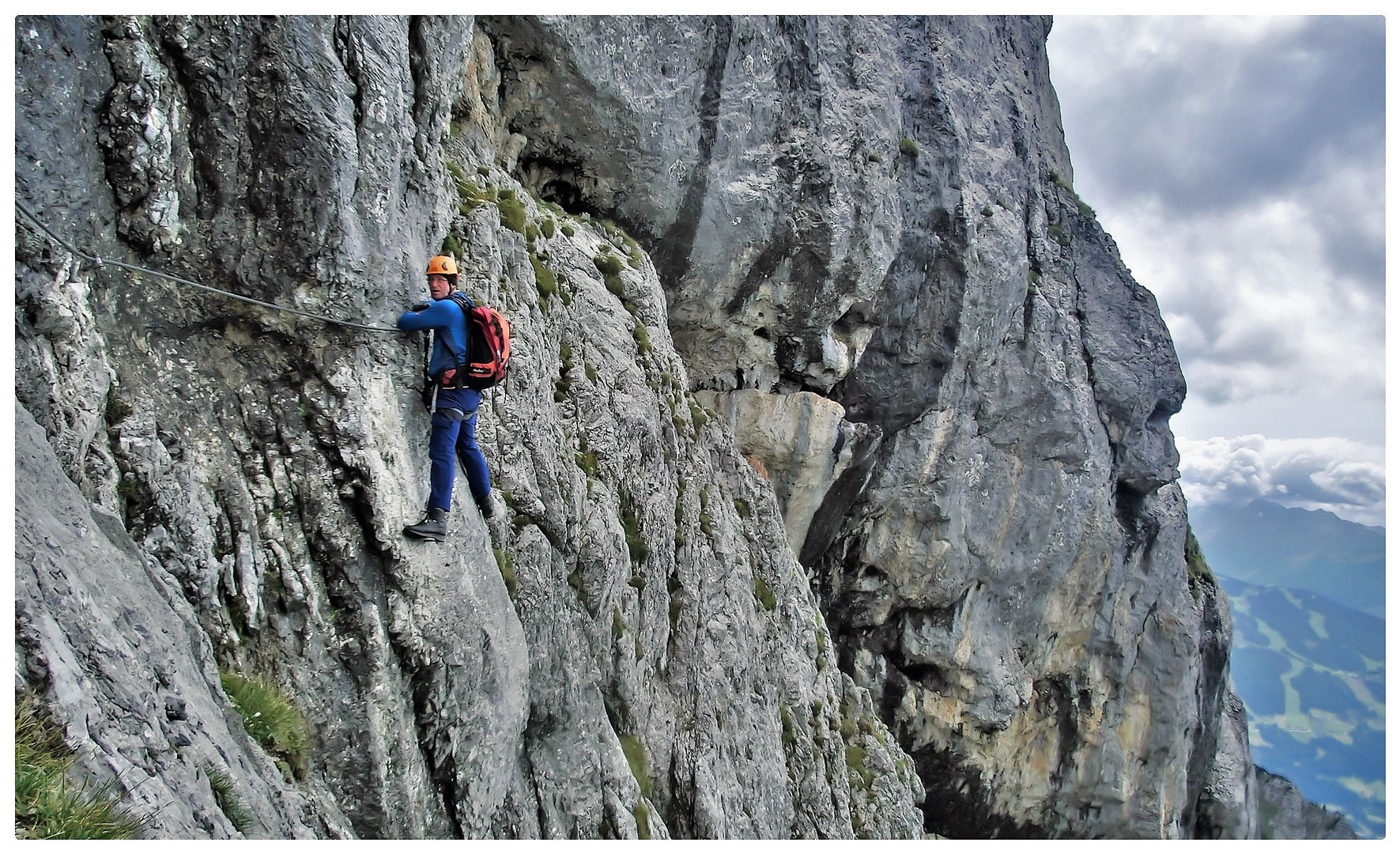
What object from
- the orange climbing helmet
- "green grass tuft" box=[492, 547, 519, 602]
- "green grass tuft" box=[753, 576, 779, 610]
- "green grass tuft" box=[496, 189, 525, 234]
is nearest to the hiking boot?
"green grass tuft" box=[492, 547, 519, 602]

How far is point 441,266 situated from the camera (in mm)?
8648

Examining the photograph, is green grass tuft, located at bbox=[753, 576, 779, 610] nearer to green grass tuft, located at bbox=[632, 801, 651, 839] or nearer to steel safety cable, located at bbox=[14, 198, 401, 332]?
green grass tuft, located at bbox=[632, 801, 651, 839]

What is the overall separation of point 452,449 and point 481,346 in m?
1.21

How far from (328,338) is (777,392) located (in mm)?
16206

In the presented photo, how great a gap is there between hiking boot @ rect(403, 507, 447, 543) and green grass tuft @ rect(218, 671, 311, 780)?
6.15ft

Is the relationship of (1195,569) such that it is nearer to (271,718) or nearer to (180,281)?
(271,718)

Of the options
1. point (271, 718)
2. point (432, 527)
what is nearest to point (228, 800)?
point (271, 718)

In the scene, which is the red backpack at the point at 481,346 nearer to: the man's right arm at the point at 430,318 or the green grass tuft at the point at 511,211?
the man's right arm at the point at 430,318

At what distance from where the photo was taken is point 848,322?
23.9 m

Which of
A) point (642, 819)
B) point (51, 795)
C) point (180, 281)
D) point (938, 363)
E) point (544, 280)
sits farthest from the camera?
point (938, 363)

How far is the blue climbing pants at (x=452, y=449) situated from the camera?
27.4 ft

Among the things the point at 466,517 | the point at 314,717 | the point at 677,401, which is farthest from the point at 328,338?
the point at 677,401

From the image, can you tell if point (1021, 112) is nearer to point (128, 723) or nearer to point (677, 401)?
point (677, 401)

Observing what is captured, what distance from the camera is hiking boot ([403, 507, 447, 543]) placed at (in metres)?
8.08
